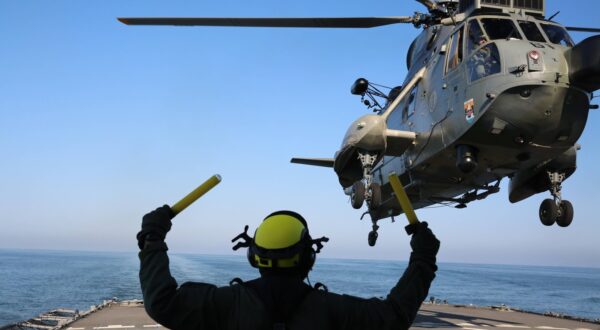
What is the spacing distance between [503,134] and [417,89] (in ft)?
10.7

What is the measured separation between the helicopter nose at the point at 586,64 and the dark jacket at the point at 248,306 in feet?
28.8

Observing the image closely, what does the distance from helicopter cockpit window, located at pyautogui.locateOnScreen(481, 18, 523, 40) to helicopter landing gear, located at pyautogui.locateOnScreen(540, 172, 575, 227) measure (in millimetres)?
3883

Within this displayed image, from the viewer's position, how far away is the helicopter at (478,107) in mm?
9742

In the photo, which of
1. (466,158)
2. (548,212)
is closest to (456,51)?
(466,158)

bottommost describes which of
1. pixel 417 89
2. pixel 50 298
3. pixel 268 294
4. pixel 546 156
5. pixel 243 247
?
pixel 50 298

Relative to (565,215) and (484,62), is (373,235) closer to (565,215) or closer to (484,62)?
(565,215)

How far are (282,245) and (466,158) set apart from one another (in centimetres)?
924

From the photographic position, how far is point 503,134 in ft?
33.7

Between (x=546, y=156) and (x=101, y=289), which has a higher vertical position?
(x=546, y=156)

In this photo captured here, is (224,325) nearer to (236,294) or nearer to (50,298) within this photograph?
(236,294)

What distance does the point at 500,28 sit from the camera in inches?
421

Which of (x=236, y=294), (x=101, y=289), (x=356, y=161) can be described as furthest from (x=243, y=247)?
(x=101, y=289)

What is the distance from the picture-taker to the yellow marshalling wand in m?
2.26

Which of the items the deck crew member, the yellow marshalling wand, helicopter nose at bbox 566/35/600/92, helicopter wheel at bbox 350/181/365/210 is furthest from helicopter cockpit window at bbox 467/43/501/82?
the yellow marshalling wand
